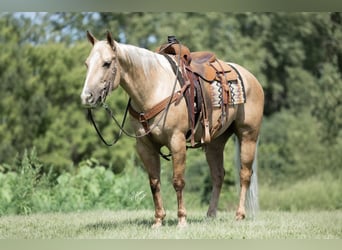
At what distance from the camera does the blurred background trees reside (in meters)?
17.5

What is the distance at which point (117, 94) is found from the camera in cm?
1688

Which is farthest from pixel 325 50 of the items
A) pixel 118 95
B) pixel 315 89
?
pixel 118 95

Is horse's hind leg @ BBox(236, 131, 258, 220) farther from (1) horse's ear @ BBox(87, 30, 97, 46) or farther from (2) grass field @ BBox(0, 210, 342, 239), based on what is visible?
(1) horse's ear @ BBox(87, 30, 97, 46)

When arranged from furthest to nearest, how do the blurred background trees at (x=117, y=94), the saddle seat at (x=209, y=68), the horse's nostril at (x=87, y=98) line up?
1. the blurred background trees at (x=117, y=94)
2. the saddle seat at (x=209, y=68)
3. the horse's nostril at (x=87, y=98)

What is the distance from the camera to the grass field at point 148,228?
6387 mm

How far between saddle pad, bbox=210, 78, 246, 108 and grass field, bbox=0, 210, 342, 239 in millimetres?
1461

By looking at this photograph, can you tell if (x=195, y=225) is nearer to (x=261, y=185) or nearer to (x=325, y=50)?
(x=261, y=185)

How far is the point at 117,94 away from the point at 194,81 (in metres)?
9.78

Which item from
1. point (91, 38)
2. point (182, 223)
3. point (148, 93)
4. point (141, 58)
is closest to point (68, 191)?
point (182, 223)

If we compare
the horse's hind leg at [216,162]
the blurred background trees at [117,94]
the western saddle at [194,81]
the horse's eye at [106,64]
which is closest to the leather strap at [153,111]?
the western saddle at [194,81]

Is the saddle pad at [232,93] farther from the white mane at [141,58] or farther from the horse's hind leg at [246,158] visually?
the white mane at [141,58]

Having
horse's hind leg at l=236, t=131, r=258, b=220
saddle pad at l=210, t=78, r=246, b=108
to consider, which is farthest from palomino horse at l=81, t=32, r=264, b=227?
horse's hind leg at l=236, t=131, r=258, b=220

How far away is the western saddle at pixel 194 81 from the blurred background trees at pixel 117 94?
7.16m

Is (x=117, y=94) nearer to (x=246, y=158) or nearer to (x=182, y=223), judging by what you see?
(x=246, y=158)
